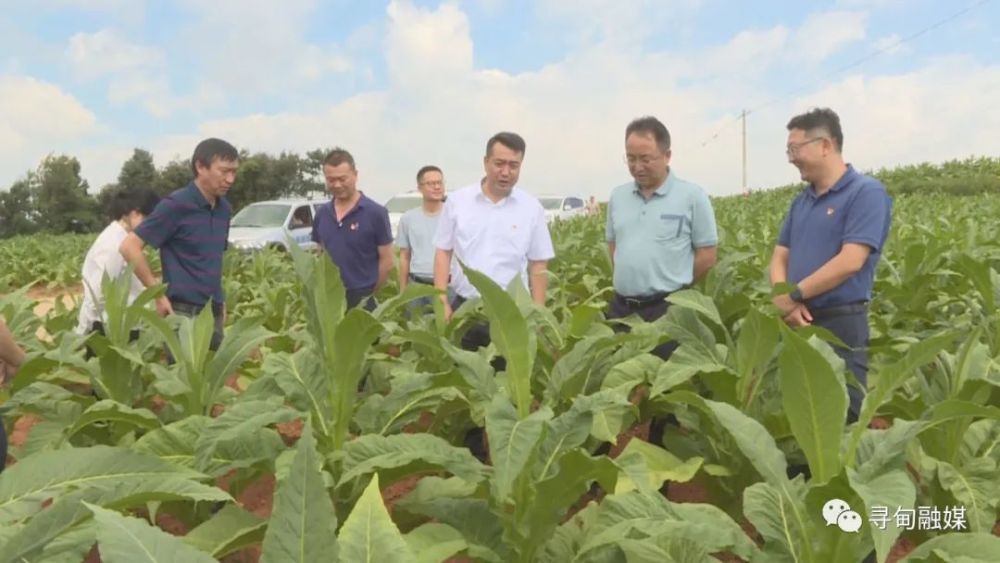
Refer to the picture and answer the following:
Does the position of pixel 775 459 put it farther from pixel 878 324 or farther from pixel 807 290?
pixel 878 324

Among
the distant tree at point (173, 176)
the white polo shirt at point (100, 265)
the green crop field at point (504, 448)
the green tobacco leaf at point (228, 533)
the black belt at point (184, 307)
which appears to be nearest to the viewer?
the green crop field at point (504, 448)

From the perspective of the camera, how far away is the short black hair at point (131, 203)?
4988mm

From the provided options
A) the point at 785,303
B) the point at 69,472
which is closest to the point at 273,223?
the point at 785,303

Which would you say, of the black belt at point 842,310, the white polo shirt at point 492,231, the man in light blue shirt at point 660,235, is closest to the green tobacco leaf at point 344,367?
the white polo shirt at point 492,231

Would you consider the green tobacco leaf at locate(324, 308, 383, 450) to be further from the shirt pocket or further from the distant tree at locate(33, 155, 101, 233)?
the distant tree at locate(33, 155, 101, 233)

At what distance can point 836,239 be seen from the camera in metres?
3.65

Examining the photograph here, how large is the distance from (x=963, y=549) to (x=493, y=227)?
2737 mm

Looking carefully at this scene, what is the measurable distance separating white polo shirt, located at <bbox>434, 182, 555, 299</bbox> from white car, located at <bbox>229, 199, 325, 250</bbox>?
1199cm

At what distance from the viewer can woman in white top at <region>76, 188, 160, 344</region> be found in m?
4.76

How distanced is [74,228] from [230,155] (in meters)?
56.5

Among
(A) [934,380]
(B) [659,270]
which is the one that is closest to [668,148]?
(B) [659,270]

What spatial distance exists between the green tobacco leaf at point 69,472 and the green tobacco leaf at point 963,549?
182cm

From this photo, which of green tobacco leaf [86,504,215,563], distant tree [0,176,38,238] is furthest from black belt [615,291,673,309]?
distant tree [0,176,38,238]

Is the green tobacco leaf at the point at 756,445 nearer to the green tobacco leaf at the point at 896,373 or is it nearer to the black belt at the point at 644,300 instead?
the green tobacco leaf at the point at 896,373
